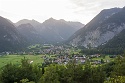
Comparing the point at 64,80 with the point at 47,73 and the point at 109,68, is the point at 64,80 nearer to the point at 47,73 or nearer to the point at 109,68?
the point at 47,73

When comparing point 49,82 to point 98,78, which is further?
point 98,78

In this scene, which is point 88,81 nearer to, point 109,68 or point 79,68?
point 79,68

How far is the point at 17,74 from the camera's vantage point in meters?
68.2

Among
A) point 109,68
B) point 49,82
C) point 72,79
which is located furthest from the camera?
point 109,68

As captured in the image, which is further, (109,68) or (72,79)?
(109,68)

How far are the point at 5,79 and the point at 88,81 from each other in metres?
23.5

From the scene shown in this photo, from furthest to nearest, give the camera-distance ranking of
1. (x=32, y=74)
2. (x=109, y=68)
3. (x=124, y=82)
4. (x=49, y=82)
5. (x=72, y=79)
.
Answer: (x=109, y=68)
(x=32, y=74)
(x=72, y=79)
(x=49, y=82)
(x=124, y=82)

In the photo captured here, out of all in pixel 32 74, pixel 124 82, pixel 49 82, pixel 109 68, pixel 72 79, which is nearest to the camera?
pixel 124 82

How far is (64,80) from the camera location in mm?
65812

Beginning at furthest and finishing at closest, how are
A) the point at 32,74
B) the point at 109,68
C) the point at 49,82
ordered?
1. the point at 109,68
2. the point at 32,74
3. the point at 49,82

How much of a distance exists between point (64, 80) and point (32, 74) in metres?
10.3

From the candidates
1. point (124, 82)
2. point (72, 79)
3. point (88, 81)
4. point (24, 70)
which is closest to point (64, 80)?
point (72, 79)

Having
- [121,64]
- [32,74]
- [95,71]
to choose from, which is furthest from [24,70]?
[121,64]

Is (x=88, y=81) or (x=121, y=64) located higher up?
(x=121, y=64)
